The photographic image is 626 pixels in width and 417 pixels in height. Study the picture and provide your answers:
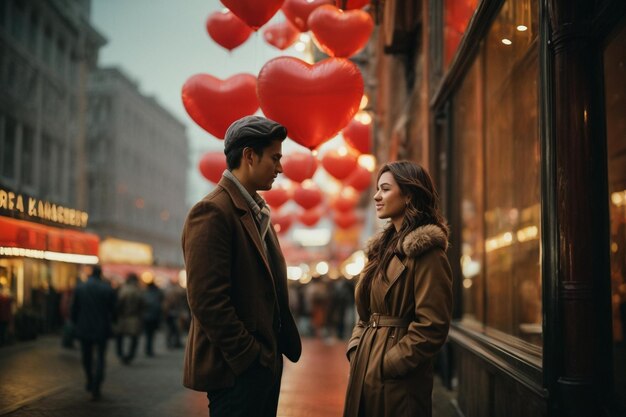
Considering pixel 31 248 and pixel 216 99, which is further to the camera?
pixel 216 99

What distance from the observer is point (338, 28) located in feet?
26.5

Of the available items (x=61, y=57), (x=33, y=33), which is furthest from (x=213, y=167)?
(x=61, y=57)

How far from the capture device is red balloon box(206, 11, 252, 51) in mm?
8531

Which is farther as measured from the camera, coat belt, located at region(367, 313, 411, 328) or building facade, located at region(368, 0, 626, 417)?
building facade, located at region(368, 0, 626, 417)

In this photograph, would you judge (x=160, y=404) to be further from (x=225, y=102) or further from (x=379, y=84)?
(x=379, y=84)

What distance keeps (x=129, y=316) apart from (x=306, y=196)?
480 cm

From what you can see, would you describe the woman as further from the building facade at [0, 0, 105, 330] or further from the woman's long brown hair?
the building facade at [0, 0, 105, 330]

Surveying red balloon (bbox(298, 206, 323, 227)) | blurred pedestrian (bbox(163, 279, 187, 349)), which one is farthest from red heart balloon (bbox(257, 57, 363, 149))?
red balloon (bbox(298, 206, 323, 227))

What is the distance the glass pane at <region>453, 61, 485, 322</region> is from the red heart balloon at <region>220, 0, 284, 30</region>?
261 centimetres

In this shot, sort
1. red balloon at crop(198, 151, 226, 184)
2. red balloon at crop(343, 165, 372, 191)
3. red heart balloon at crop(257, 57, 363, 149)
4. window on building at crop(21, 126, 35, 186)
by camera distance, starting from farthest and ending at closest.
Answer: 1. window on building at crop(21, 126, 35, 186)
2. red balloon at crop(343, 165, 372, 191)
3. red balloon at crop(198, 151, 226, 184)
4. red heart balloon at crop(257, 57, 363, 149)

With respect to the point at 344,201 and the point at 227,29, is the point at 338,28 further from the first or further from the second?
the point at 344,201

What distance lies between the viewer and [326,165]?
45.8 ft

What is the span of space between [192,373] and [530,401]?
2.29 m

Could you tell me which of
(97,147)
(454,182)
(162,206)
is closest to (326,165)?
(454,182)
